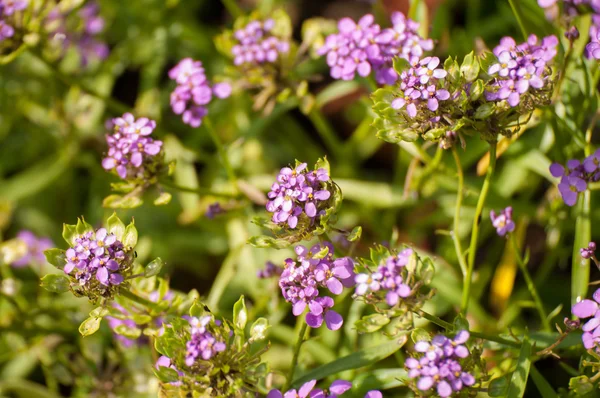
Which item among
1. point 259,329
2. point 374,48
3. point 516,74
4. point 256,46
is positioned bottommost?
point 259,329

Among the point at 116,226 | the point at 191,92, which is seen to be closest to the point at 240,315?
the point at 116,226

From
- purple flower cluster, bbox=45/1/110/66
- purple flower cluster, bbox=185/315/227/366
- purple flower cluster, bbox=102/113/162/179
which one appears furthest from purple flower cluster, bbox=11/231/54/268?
purple flower cluster, bbox=185/315/227/366

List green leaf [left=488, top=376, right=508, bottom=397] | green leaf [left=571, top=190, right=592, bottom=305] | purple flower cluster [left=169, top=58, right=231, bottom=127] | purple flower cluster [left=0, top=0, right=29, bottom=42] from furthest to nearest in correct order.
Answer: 1. purple flower cluster [left=0, top=0, right=29, bottom=42]
2. purple flower cluster [left=169, top=58, right=231, bottom=127]
3. green leaf [left=571, top=190, right=592, bottom=305]
4. green leaf [left=488, top=376, right=508, bottom=397]

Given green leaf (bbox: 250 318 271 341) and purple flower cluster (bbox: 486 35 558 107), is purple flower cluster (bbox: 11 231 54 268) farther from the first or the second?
purple flower cluster (bbox: 486 35 558 107)

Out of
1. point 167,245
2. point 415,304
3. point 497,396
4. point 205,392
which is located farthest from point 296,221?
point 167,245

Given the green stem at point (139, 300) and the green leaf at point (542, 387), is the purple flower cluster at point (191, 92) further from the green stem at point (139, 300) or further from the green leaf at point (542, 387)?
the green leaf at point (542, 387)

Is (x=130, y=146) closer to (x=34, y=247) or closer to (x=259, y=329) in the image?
(x=259, y=329)
